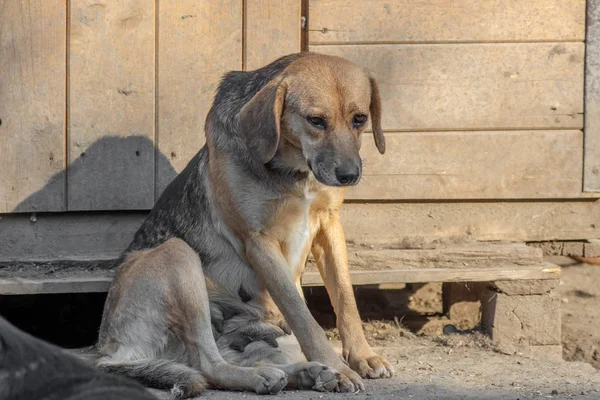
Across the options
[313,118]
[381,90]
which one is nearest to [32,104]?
[313,118]

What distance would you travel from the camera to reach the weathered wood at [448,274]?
17.5 ft

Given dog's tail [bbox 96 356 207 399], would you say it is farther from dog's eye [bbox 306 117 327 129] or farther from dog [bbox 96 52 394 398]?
dog's eye [bbox 306 117 327 129]

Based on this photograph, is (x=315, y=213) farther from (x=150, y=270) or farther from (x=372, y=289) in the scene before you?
(x=372, y=289)

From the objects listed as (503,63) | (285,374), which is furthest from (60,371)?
(503,63)

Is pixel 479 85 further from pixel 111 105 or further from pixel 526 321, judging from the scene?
pixel 111 105

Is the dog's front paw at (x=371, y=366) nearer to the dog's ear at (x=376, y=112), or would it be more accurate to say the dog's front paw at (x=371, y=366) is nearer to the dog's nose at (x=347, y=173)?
the dog's nose at (x=347, y=173)

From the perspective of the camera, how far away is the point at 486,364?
4949mm

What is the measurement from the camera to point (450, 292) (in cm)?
607

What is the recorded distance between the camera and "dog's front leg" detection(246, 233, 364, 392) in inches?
169

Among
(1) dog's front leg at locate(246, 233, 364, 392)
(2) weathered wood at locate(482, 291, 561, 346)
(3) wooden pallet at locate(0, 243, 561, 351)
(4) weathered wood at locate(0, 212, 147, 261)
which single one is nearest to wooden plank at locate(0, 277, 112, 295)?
(3) wooden pallet at locate(0, 243, 561, 351)

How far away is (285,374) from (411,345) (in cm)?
139

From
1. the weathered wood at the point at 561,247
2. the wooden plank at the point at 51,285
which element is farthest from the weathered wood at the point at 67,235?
the weathered wood at the point at 561,247

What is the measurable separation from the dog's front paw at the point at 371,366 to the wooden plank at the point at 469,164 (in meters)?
1.35

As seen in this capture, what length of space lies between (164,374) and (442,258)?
1.98 metres
